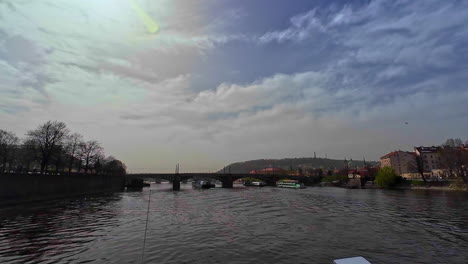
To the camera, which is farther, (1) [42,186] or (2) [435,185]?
(2) [435,185]

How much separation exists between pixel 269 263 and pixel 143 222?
60.4ft

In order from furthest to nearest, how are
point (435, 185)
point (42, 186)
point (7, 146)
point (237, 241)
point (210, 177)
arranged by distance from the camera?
point (210, 177), point (435, 185), point (7, 146), point (42, 186), point (237, 241)

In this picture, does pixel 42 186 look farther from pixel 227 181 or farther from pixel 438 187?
pixel 438 187

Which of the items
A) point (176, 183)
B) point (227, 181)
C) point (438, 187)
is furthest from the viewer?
point (227, 181)

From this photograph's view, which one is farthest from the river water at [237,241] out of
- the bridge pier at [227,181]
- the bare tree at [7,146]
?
the bridge pier at [227,181]

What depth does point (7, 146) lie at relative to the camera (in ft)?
216

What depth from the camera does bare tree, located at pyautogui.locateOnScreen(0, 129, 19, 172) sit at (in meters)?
62.6

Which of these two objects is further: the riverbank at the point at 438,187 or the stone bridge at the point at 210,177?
the stone bridge at the point at 210,177

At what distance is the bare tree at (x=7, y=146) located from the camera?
62625mm

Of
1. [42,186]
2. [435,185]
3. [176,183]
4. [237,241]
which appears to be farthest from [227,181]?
[237,241]

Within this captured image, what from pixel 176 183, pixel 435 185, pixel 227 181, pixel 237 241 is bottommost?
pixel 237 241

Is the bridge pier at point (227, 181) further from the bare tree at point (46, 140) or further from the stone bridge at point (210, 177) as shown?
the bare tree at point (46, 140)

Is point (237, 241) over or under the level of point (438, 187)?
under

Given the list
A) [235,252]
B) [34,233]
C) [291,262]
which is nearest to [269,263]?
[291,262]
